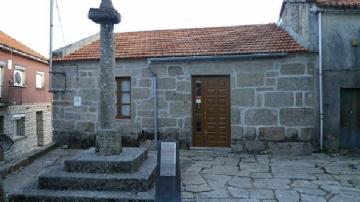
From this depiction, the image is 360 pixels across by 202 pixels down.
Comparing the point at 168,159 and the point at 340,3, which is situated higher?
the point at 340,3

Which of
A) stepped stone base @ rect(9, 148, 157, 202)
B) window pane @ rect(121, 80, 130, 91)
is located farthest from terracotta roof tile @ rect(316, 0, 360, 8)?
stepped stone base @ rect(9, 148, 157, 202)

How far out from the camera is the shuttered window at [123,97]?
31.2 feet

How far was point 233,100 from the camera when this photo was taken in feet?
28.9

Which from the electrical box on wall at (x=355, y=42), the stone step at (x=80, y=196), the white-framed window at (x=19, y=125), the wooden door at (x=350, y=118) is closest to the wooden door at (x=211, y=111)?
the wooden door at (x=350, y=118)

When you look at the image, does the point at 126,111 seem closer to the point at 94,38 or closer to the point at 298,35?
the point at 94,38

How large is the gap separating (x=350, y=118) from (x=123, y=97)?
20.5 feet

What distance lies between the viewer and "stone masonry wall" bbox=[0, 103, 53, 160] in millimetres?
15184

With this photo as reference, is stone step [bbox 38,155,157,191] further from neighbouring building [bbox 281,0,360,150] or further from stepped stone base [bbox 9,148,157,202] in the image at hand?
neighbouring building [bbox 281,0,360,150]

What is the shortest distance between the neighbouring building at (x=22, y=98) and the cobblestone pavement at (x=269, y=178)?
10.1 m

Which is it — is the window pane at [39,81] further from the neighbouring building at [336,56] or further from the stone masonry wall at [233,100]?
the neighbouring building at [336,56]

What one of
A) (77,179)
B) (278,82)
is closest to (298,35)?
(278,82)

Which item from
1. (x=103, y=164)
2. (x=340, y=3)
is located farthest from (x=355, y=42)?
(x=103, y=164)

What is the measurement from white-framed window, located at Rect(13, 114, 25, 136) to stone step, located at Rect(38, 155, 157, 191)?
12.2m

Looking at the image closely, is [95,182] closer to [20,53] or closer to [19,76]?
[20,53]
